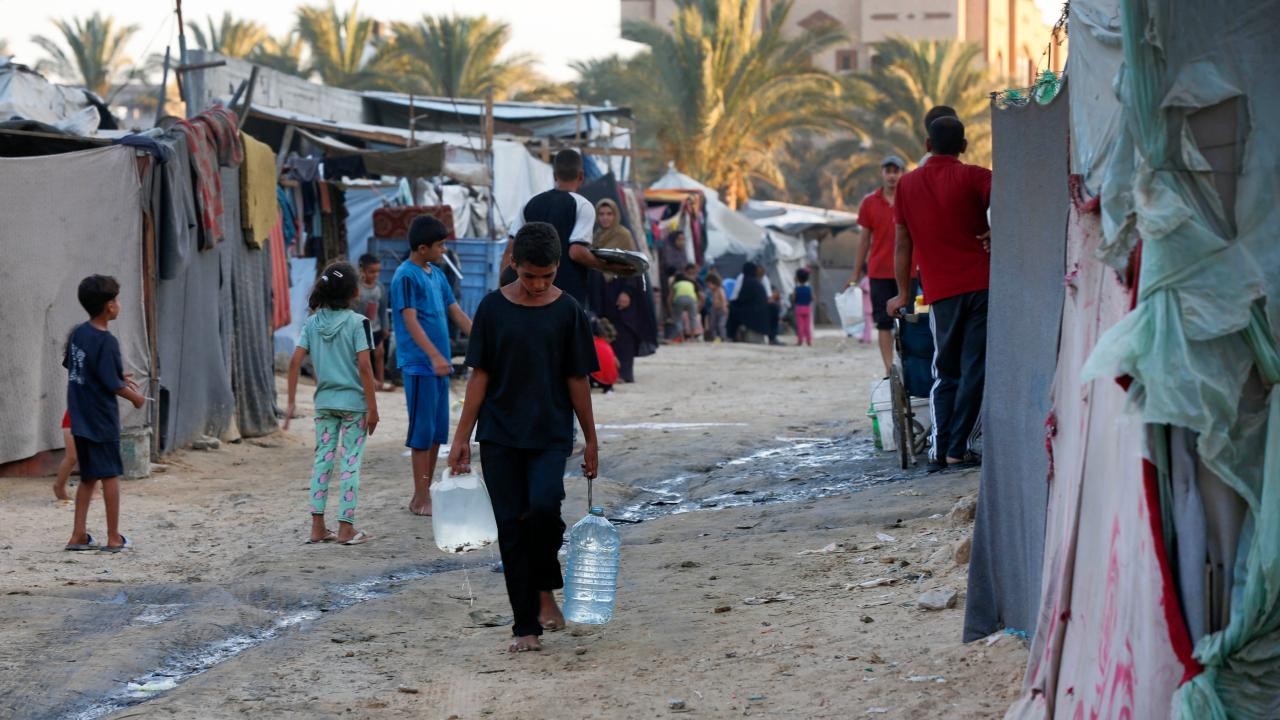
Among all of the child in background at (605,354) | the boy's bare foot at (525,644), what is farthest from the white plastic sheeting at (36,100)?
the boy's bare foot at (525,644)

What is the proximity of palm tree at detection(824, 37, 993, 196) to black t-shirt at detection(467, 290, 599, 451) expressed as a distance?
34527 mm

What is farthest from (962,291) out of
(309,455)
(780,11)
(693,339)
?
(780,11)

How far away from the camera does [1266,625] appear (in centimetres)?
328

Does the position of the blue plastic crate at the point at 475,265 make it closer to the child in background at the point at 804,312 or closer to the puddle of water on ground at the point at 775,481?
the puddle of water on ground at the point at 775,481

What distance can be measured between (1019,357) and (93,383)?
16.0 feet

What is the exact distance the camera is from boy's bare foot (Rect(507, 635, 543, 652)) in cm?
582

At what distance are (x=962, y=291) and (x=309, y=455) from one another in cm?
621

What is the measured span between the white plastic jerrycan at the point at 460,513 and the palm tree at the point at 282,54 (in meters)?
31.6

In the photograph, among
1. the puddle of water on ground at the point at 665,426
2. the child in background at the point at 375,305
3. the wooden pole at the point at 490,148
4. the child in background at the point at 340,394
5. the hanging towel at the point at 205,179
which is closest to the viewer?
the child in background at the point at 340,394

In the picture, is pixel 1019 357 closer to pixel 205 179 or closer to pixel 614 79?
pixel 205 179

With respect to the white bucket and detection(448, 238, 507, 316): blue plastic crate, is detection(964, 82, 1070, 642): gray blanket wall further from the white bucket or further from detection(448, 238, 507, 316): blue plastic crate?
detection(448, 238, 507, 316): blue plastic crate

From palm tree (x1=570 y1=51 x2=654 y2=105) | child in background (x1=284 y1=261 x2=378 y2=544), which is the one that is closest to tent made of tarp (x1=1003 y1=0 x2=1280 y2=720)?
child in background (x1=284 y1=261 x2=378 y2=544)

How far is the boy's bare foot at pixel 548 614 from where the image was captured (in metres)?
6.11

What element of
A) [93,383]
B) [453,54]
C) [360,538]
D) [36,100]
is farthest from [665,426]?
[453,54]
